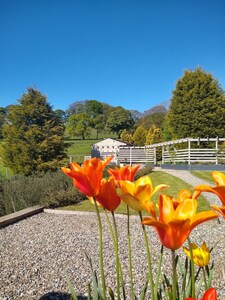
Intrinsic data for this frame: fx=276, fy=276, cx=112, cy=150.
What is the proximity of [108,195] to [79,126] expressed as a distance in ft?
237

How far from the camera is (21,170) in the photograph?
12.8 meters

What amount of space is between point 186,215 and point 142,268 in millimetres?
3179

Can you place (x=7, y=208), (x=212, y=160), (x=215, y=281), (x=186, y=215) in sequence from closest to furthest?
(x=186, y=215)
(x=215, y=281)
(x=7, y=208)
(x=212, y=160)

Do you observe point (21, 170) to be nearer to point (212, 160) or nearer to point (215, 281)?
Result: point (215, 281)

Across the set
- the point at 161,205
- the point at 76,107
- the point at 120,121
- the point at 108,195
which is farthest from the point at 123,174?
the point at 76,107

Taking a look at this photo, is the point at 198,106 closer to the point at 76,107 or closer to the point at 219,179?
the point at 219,179

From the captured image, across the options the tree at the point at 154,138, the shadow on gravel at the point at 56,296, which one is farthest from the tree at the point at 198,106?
the shadow on gravel at the point at 56,296

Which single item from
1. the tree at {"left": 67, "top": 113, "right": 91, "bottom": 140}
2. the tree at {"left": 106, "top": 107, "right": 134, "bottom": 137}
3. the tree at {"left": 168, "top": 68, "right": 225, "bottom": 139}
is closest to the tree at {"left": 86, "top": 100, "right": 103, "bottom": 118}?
the tree at {"left": 67, "top": 113, "right": 91, "bottom": 140}

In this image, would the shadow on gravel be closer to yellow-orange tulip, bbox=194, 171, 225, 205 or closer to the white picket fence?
yellow-orange tulip, bbox=194, 171, 225, 205

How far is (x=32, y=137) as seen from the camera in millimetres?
12883

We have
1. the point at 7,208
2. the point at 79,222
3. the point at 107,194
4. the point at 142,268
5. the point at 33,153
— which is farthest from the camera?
the point at 33,153

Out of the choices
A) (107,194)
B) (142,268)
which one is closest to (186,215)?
(107,194)

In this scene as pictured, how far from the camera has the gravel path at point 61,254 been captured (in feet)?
10.5

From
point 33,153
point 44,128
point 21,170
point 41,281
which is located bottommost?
point 41,281
